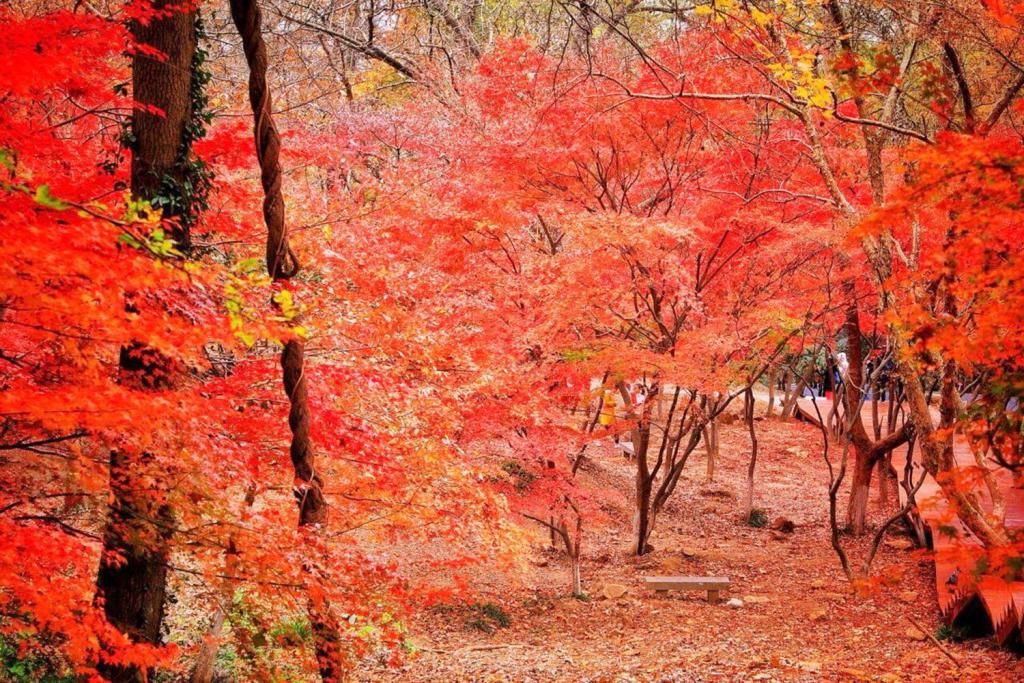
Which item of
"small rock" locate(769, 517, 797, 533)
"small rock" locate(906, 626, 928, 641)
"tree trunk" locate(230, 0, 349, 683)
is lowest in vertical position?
"small rock" locate(906, 626, 928, 641)

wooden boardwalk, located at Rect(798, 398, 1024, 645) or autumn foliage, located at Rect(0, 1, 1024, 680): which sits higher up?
autumn foliage, located at Rect(0, 1, 1024, 680)

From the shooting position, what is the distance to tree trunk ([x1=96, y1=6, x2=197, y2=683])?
21.2ft

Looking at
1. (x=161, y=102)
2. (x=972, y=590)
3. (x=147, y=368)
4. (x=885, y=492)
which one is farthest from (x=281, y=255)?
(x=885, y=492)

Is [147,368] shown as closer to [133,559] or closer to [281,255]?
[133,559]

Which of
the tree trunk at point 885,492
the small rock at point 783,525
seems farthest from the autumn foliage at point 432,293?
the tree trunk at point 885,492

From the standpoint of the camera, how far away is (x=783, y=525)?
16734 millimetres

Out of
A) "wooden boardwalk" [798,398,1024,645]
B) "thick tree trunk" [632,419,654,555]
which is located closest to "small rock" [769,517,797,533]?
"thick tree trunk" [632,419,654,555]

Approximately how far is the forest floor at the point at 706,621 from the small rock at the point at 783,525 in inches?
6.8

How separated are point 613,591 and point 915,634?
428 centimetres

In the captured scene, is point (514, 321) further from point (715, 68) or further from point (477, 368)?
point (715, 68)

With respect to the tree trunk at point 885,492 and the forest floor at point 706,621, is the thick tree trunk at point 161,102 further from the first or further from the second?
the tree trunk at point 885,492

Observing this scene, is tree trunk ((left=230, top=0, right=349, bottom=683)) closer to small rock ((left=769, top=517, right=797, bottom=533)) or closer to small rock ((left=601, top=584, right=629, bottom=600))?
small rock ((left=601, top=584, right=629, bottom=600))

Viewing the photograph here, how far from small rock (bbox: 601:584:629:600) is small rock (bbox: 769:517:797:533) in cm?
488

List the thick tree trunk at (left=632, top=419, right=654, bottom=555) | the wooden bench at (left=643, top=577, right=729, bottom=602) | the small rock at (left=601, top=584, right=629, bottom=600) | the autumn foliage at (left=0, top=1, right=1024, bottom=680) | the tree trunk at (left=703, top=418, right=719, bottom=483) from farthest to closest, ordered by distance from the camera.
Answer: the tree trunk at (left=703, top=418, right=719, bottom=483) → the thick tree trunk at (left=632, top=419, right=654, bottom=555) → the small rock at (left=601, top=584, right=629, bottom=600) → the wooden bench at (left=643, top=577, right=729, bottom=602) → the autumn foliage at (left=0, top=1, right=1024, bottom=680)
